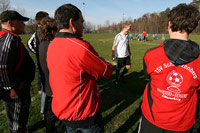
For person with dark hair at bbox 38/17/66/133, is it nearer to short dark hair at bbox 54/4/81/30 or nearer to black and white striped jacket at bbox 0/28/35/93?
black and white striped jacket at bbox 0/28/35/93

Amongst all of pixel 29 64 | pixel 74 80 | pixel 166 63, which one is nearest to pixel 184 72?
pixel 166 63

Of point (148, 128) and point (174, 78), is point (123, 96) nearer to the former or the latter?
point (148, 128)

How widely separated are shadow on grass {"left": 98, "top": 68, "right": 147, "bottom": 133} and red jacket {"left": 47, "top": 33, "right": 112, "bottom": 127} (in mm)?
1903

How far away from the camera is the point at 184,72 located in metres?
1.37

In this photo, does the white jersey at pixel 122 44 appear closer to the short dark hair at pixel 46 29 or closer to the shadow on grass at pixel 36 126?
the short dark hair at pixel 46 29

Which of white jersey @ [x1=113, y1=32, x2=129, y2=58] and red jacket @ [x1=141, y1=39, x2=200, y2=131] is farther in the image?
white jersey @ [x1=113, y1=32, x2=129, y2=58]

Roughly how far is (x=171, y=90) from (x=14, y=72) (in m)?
2.20

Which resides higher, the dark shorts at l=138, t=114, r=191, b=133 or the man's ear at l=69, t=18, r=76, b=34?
the man's ear at l=69, t=18, r=76, b=34

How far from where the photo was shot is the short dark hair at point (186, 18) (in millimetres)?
1366

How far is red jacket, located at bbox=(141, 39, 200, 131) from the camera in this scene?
54.3 inches

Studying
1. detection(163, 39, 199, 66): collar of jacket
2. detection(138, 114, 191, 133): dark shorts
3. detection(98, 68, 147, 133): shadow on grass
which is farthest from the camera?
detection(98, 68, 147, 133): shadow on grass

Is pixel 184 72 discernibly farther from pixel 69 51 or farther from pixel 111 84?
pixel 111 84

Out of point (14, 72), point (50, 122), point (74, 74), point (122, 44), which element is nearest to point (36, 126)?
point (50, 122)

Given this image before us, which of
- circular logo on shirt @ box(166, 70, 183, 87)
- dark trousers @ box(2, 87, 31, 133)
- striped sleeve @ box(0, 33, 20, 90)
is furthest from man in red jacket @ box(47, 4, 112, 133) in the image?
dark trousers @ box(2, 87, 31, 133)
